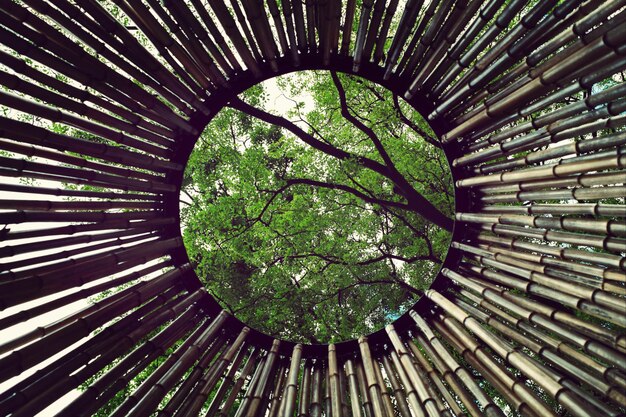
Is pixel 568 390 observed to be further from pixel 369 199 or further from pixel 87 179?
pixel 369 199

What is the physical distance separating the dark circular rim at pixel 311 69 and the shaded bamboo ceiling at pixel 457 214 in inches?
1.0

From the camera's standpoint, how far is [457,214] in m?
5.78

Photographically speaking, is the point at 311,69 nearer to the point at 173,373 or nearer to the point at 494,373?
the point at 173,373

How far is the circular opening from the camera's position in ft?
39.3

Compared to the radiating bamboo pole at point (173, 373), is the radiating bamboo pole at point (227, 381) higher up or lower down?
lower down

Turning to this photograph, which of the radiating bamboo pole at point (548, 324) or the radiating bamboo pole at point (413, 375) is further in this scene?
the radiating bamboo pole at point (413, 375)

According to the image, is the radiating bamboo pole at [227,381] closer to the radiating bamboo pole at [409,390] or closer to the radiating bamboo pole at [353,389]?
the radiating bamboo pole at [353,389]

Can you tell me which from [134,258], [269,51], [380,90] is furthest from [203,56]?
[380,90]

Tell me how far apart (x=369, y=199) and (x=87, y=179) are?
7.41 metres

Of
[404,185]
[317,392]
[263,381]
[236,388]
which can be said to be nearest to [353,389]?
[317,392]

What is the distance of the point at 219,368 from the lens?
520 centimetres

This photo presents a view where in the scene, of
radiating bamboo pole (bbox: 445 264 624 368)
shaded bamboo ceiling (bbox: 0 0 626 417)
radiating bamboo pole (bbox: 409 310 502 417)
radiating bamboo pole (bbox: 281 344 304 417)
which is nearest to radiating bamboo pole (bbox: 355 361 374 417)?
shaded bamboo ceiling (bbox: 0 0 626 417)

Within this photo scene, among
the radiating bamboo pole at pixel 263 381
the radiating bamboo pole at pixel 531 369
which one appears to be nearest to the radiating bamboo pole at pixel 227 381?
the radiating bamboo pole at pixel 263 381

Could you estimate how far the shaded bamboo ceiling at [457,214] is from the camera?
368 centimetres
